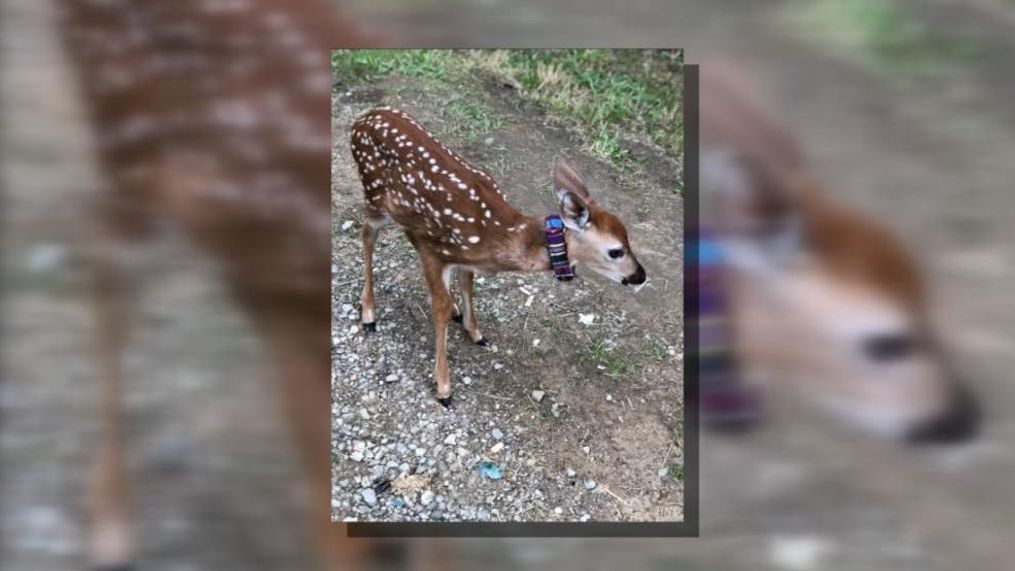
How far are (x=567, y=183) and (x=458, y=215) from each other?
190 millimetres

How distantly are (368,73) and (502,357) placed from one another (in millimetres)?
529

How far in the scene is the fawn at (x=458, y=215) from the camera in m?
1.47

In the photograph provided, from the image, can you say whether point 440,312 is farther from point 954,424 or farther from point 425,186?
point 954,424

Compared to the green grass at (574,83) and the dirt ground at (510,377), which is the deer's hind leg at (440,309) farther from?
the green grass at (574,83)

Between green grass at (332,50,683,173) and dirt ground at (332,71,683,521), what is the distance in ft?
0.07

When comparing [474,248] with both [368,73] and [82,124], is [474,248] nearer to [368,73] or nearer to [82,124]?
[368,73]

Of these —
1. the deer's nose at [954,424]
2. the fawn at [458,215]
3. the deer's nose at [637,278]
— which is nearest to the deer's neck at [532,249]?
the fawn at [458,215]

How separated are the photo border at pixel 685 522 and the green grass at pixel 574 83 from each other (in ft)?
0.09

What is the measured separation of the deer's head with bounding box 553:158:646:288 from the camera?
57.5 inches

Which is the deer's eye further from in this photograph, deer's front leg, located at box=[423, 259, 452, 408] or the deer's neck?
deer's front leg, located at box=[423, 259, 452, 408]

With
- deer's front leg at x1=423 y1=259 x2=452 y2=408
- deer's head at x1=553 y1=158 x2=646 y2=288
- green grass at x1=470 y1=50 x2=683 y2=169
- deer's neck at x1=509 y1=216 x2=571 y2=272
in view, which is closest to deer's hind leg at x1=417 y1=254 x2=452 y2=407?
deer's front leg at x1=423 y1=259 x2=452 y2=408

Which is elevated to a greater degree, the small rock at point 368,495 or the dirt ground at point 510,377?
the dirt ground at point 510,377
